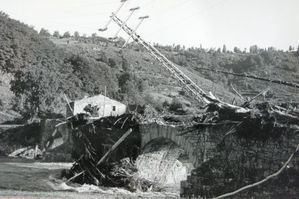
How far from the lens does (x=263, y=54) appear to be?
9919 centimetres

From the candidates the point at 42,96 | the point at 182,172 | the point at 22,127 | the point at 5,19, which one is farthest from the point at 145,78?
the point at 182,172

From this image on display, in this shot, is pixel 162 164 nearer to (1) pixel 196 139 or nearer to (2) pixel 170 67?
(1) pixel 196 139

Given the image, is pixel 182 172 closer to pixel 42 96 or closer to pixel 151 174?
pixel 151 174

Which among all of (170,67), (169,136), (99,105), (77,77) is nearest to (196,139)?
(169,136)

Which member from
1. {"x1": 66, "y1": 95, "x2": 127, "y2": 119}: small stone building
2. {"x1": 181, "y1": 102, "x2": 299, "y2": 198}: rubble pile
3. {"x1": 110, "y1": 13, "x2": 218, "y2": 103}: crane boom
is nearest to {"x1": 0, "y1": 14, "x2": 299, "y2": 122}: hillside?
{"x1": 66, "y1": 95, "x2": 127, "y2": 119}: small stone building

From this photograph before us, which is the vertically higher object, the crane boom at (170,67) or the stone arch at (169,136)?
the crane boom at (170,67)

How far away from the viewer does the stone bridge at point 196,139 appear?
52.4 ft

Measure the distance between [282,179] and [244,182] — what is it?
1521mm

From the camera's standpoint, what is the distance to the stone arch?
17034mm

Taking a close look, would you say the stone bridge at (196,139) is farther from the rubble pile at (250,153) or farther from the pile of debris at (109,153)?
the pile of debris at (109,153)

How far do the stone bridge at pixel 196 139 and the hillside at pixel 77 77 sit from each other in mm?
30931

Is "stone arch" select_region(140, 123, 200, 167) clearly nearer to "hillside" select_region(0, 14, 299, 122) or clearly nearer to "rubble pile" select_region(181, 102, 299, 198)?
"rubble pile" select_region(181, 102, 299, 198)

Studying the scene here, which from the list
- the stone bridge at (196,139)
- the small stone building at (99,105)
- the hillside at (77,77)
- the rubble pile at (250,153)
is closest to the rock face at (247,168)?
the rubble pile at (250,153)

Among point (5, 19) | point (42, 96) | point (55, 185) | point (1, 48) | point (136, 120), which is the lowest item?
point (55, 185)
